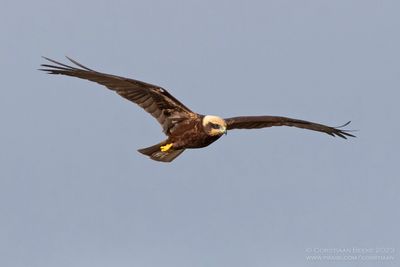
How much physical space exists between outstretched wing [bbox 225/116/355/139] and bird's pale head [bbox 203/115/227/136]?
1140 millimetres

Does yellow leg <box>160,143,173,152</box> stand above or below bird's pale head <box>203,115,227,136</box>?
below

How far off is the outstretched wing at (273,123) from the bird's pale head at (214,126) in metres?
1.14

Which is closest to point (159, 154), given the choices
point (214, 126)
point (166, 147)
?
point (166, 147)

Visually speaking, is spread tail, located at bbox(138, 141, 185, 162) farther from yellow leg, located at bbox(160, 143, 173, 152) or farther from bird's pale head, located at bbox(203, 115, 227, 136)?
bird's pale head, located at bbox(203, 115, 227, 136)

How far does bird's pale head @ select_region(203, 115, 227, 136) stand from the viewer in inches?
877

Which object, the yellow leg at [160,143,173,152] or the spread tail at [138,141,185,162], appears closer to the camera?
the yellow leg at [160,143,173,152]

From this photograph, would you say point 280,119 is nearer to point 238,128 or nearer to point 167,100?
point 238,128

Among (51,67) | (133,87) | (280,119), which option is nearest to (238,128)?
(280,119)

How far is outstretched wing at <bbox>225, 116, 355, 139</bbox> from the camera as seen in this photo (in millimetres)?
23719

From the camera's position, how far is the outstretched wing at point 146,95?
2159cm

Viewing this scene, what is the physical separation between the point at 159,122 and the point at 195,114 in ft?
2.67

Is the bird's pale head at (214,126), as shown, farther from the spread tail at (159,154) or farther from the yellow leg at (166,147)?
the spread tail at (159,154)

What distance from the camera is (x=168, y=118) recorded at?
75.6 feet

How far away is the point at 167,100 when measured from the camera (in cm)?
2267
